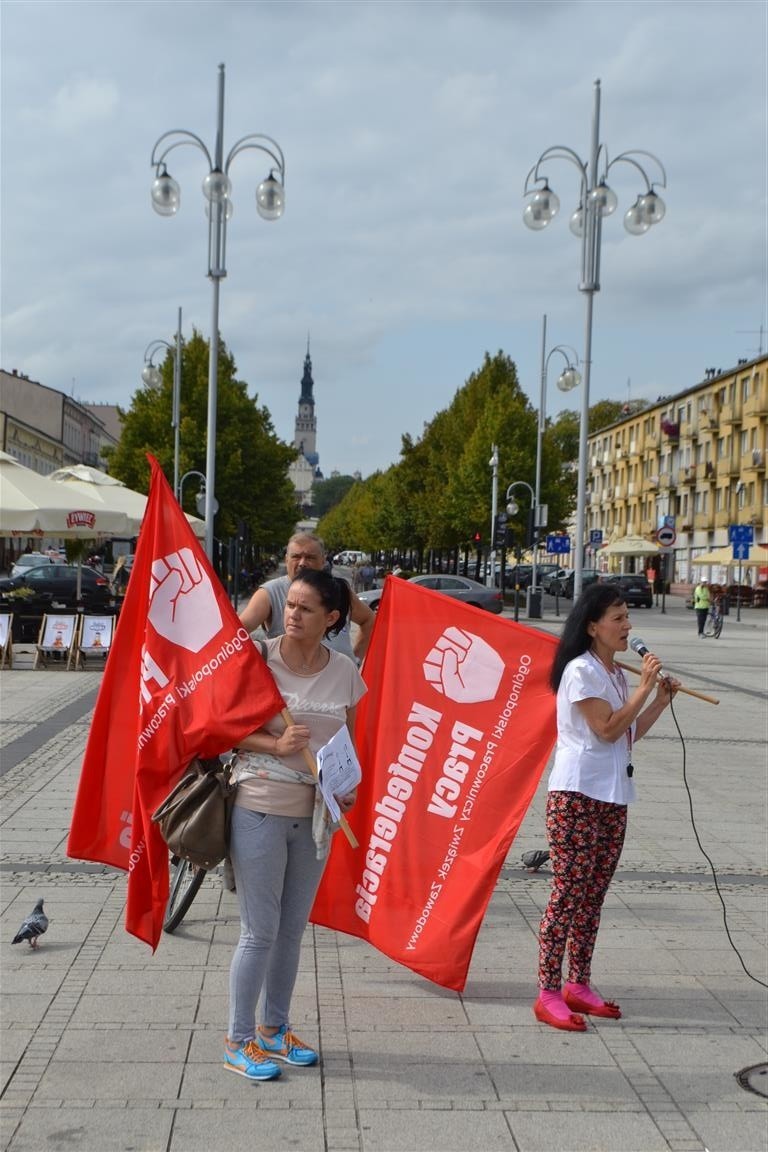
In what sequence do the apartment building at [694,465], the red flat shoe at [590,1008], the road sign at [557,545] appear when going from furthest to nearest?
1. the apartment building at [694,465]
2. the road sign at [557,545]
3. the red flat shoe at [590,1008]

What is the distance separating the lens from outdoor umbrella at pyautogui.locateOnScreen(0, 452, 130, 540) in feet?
59.5

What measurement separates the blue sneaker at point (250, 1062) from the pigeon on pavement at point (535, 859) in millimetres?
3195

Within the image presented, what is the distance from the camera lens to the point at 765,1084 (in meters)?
4.36

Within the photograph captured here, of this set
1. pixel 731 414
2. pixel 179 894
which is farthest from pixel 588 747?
pixel 731 414

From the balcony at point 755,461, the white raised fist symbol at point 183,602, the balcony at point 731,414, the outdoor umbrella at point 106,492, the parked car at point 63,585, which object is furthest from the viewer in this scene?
the balcony at point 731,414

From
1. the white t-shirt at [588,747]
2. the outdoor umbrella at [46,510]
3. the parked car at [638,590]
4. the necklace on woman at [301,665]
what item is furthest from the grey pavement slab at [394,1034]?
the parked car at [638,590]

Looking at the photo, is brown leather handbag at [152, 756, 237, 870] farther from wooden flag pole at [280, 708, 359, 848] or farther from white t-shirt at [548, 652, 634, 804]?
white t-shirt at [548, 652, 634, 804]

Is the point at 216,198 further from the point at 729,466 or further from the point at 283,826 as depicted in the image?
the point at 729,466

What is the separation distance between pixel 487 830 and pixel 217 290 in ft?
63.5

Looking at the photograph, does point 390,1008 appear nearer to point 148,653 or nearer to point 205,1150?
point 205,1150

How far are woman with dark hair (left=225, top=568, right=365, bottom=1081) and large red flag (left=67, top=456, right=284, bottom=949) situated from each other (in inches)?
4.5

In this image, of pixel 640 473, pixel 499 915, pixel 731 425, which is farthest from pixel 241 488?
pixel 499 915

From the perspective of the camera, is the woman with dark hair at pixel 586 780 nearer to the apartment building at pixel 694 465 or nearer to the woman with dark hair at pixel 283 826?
the woman with dark hair at pixel 283 826

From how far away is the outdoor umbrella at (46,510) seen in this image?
1812 centimetres
